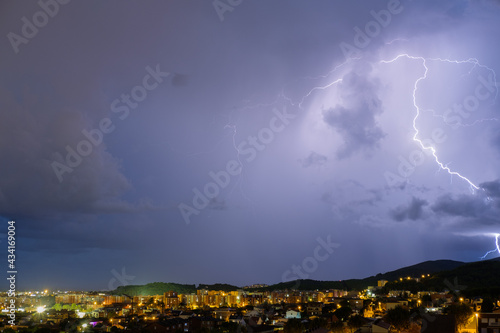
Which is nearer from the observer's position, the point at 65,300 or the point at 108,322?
the point at 108,322

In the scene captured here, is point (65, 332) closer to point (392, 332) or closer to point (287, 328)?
point (287, 328)

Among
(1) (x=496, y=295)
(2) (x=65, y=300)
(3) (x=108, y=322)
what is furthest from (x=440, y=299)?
(2) (x=65, y=300)

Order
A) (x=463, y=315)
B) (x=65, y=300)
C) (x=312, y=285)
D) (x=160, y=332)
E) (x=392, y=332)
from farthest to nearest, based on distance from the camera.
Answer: (x=312, y=285), (x=65, y=300), (x=160, y=332), (x=463, y=315), (x=392, y=332)

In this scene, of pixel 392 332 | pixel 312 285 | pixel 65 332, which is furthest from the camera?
pixel 312 285

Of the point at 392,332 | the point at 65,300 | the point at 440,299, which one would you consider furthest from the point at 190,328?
the point at 65,300

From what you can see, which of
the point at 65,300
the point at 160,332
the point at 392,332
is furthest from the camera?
the point at 65,300

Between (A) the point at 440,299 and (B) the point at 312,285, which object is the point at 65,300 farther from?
(A) the point at 440,299

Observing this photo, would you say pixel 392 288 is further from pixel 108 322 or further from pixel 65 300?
pixel 65 300

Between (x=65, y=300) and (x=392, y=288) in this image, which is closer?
(x=392, y=288)

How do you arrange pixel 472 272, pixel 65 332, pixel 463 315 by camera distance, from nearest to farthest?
pixel 463 315 < pixel 65 332 < pixel 472 272
